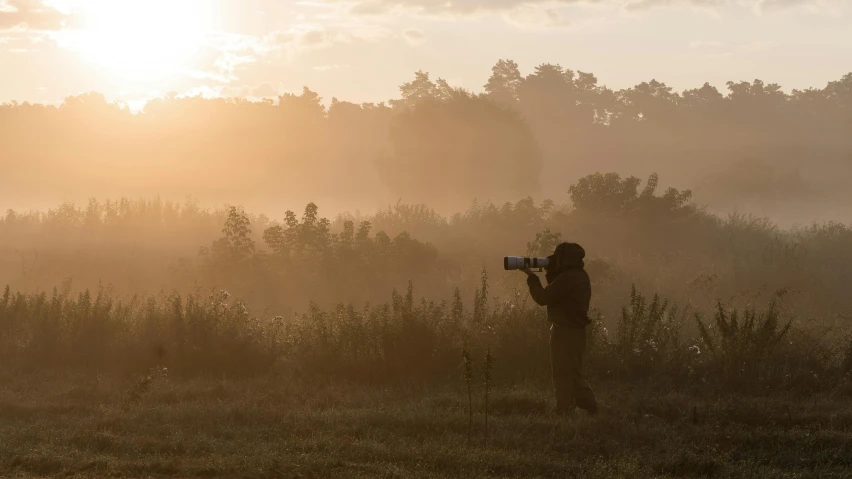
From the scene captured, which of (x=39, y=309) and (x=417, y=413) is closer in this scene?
(x=417, y=413)

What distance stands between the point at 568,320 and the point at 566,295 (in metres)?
0.31

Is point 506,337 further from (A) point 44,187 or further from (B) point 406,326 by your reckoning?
(A) point 44,187

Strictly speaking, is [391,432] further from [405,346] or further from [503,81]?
[503,81]

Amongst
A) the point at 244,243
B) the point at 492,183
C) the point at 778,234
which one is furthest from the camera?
the point at 492,183

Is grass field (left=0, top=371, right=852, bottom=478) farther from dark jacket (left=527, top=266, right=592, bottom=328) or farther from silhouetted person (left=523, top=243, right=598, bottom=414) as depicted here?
dark jacket (left=527, top=266, right=592, bottom=328)

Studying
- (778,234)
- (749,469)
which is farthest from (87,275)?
(778,234)

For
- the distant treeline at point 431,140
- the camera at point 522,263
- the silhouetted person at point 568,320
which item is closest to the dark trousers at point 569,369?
the silhouetted person at point 568,320

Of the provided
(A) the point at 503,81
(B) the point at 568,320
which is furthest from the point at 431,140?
(B) the point at 568,320

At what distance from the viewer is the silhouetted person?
9.71 metres

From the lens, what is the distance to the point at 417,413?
9547mm

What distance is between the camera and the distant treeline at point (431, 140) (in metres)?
50.2

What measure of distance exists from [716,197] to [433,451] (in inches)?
1948

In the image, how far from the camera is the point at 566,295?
9.75 m

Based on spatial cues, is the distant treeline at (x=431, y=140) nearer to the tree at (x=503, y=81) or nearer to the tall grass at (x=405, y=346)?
the tree at (x=503, y=81)
